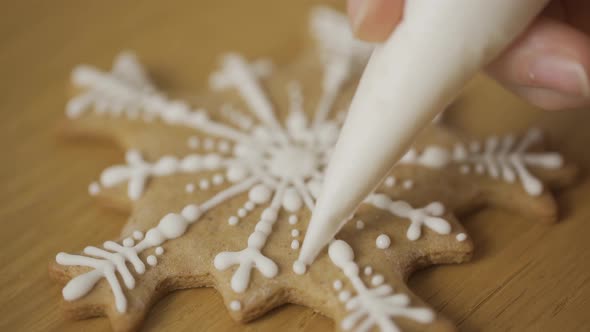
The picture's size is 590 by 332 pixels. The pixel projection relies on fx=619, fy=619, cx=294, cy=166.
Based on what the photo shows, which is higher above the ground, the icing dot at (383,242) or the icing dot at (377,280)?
the icing dot at (383,242)

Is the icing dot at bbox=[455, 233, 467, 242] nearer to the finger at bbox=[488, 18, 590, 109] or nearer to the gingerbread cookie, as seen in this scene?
the gingerbread cookie

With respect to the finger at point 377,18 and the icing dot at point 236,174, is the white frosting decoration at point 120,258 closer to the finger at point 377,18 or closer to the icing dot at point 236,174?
the icing dot at point 236,174

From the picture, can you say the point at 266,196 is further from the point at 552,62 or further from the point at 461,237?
the point at 552,62

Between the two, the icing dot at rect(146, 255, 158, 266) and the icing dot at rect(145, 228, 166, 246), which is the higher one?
the icing dot at rect(145, 228, 166, 246)

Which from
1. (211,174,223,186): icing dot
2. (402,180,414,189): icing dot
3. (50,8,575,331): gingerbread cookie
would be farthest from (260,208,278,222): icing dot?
(402,180,414,189): icing dot

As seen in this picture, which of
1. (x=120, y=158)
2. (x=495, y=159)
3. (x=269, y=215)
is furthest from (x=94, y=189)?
(x=495, y=159)

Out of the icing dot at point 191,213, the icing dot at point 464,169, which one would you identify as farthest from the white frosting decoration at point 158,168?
the icing dot at point 464,169

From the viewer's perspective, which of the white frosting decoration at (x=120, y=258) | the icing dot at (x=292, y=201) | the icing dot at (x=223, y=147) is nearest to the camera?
the white frosting decoration at (x=120, y=258)
